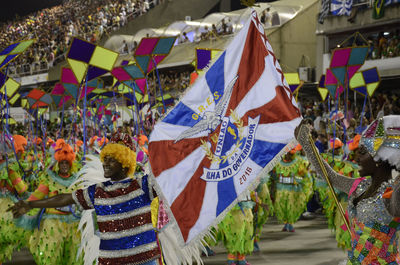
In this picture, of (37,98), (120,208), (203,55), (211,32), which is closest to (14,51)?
(120,208)

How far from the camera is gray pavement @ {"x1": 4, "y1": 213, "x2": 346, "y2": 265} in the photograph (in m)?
7.59

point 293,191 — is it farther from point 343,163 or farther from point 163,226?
point 163,226

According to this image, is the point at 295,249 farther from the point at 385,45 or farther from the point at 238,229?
the point at 385,45

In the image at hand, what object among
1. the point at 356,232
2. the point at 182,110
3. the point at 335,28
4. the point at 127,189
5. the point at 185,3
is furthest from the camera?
the point at 185,3

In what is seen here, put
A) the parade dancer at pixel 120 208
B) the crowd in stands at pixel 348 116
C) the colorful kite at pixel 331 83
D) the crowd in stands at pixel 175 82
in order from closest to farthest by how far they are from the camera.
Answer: the parade dancer at pixel 120 208
the crowd in stands at pixel 348 116
the colorful kite at pixel 331 83
the crowd in stands at pixel 175 82

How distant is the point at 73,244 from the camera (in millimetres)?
6059

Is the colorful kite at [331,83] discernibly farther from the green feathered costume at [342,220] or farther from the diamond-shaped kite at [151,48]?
the green feathered costume at [342,220]

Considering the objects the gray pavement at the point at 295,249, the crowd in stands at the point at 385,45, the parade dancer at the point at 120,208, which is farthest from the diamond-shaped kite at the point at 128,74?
the crowd in stands at the point at 385,45

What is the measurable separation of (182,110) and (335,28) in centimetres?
1674

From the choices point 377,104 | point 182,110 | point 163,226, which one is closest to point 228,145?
point 182,110

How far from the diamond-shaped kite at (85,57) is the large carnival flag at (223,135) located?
16.3ft

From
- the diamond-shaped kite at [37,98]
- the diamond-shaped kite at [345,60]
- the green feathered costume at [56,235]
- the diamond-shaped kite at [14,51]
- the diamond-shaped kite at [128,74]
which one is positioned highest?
the diamond-shaped kite at [14,51]

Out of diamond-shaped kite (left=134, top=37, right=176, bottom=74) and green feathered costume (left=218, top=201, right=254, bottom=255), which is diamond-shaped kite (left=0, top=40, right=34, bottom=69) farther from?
diamond-shaped kite (left=134, top=37, right=176, bottom=74)

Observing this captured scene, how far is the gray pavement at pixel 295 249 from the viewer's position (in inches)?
299
